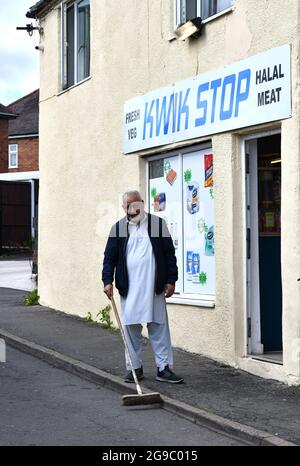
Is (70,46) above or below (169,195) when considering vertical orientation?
above

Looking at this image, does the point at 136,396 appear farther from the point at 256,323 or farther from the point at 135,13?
the point at 135,13

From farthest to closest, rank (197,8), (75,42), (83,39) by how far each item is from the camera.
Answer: (75,42)
(83,39)
(197,8)

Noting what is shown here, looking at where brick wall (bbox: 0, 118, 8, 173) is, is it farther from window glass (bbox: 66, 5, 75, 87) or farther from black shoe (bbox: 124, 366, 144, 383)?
black shoe (bbox: 124, 366, 144, 383)

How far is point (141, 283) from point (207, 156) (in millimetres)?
2421

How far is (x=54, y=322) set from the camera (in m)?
13.2

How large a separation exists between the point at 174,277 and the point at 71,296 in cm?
590

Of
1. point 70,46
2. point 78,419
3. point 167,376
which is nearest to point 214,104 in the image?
point 167,376

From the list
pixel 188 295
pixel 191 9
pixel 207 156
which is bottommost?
pixel 188 295

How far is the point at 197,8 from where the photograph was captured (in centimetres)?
1023

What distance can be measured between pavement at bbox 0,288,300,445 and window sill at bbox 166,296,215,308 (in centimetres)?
62

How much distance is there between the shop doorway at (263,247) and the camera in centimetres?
921

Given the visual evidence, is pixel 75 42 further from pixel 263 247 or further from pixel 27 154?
pixel 27 154

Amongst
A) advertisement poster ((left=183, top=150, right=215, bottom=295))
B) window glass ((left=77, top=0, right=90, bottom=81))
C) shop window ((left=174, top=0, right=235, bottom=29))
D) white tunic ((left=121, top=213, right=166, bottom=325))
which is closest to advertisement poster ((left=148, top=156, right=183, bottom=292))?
advertisement poster ((left=183, top=150, right=215, bottom=295))

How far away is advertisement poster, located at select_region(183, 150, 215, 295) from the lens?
9953mm
